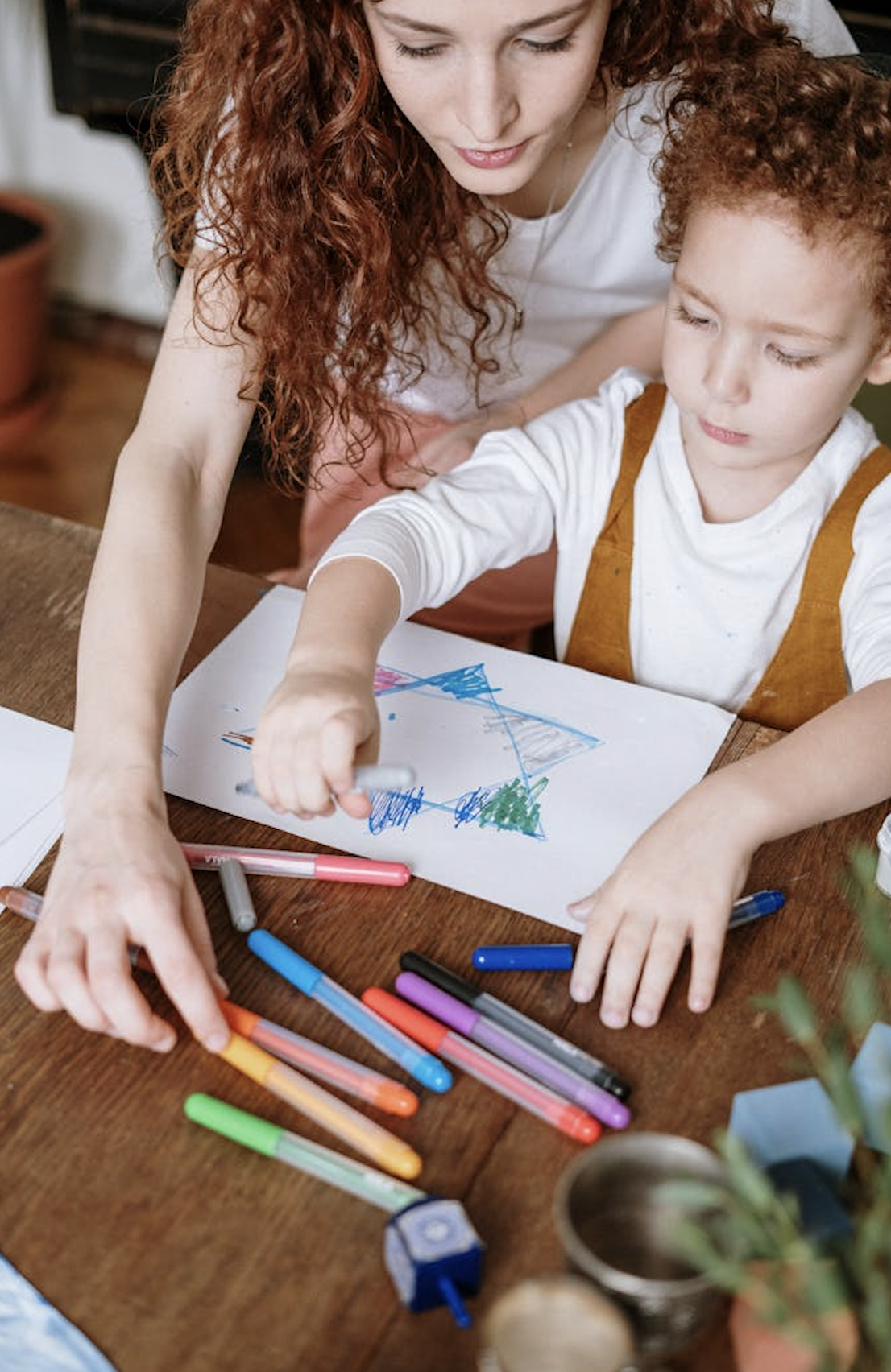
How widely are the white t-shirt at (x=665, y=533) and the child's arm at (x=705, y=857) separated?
21cm

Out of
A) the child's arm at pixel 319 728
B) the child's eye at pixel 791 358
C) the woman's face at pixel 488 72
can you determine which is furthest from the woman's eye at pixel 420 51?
the child's arm at pixel 319 728

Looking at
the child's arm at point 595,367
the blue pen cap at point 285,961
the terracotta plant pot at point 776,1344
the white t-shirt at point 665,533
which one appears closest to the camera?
the terracotta plant pot at point 776,1344

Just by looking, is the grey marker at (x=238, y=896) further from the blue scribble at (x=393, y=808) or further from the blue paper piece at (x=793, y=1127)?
the blue paper piece at (x=793, y=1127)

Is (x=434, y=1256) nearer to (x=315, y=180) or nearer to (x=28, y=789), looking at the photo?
(x=28, y=789)

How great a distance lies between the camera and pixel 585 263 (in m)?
1.42

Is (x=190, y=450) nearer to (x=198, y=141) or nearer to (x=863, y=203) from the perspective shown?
(x=198, y=141)

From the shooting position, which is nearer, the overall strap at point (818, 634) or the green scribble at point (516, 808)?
the green scribble at point (516, 808)

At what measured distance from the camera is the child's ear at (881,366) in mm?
1063

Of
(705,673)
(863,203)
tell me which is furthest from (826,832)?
(863,203)

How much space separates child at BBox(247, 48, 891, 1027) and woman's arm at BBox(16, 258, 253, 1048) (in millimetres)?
90

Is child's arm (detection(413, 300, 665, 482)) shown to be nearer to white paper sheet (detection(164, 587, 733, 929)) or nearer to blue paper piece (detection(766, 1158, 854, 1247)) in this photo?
white paper sheet (detection(164, 587, 733, 929))

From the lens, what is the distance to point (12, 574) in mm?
1082

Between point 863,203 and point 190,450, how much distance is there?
0.52 m

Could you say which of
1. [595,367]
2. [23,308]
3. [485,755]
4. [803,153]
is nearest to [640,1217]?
[485,755]
